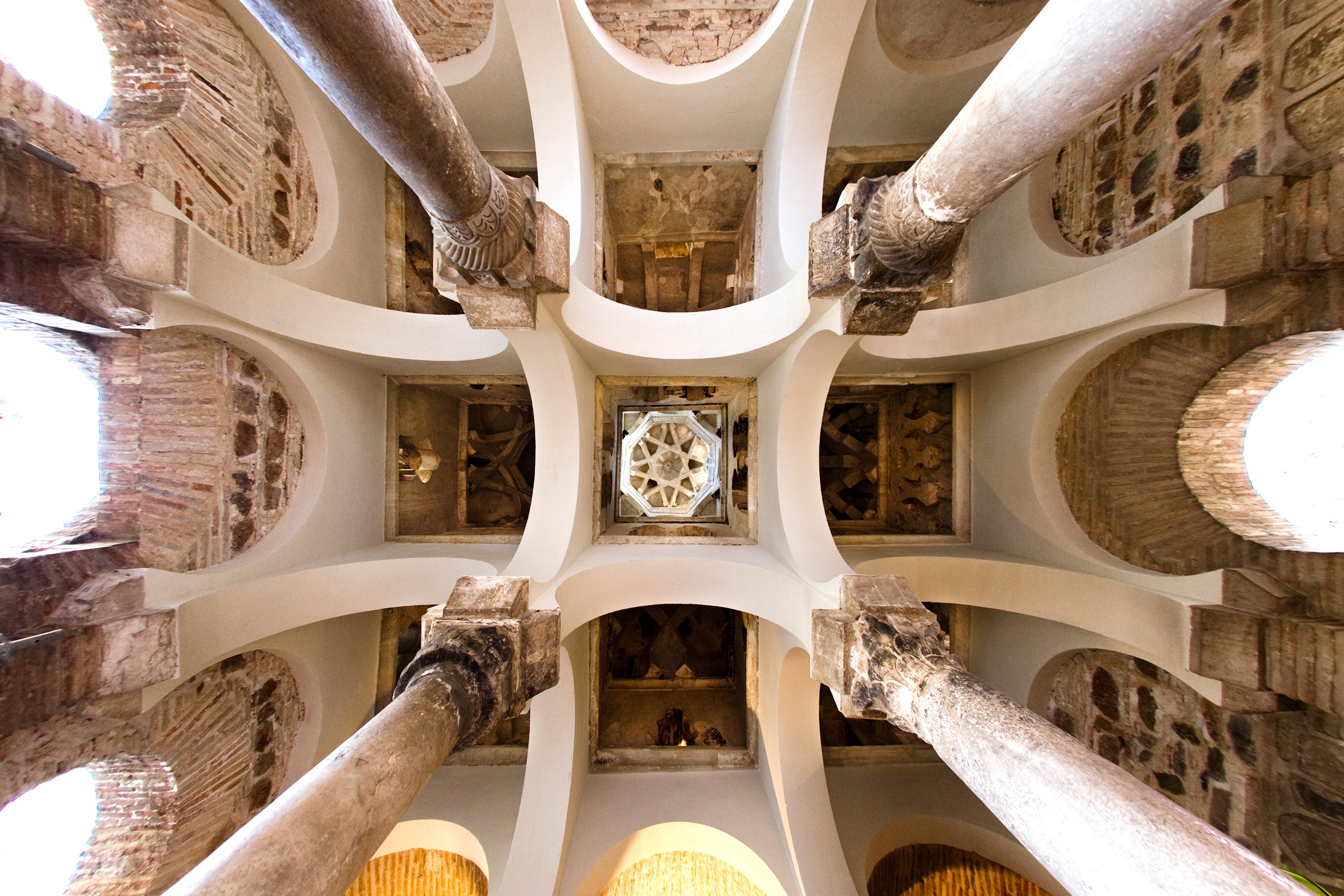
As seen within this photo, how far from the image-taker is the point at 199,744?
3670 mm

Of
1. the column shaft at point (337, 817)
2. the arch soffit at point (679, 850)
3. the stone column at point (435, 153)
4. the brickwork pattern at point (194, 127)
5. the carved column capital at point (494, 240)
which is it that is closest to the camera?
the column shaft at point (337, 817)

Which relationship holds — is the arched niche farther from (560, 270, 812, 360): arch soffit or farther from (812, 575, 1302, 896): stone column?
(560, 270, 812, 360): arch soffit

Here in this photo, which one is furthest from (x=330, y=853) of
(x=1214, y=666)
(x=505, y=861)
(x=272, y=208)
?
(x=1214, y=666)

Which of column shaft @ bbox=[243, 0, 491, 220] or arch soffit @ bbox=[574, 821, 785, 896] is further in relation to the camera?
arch soffit @ bbox=[574, 821, 785, 896]

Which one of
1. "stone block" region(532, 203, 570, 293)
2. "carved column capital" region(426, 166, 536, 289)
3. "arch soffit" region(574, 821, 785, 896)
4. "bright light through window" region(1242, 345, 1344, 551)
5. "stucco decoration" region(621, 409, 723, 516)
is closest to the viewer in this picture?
"carved column capital" region(426, 166, 536, 289)

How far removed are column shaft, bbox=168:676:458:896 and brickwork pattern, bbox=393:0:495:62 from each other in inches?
229

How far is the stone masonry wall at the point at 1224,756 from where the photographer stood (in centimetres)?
314

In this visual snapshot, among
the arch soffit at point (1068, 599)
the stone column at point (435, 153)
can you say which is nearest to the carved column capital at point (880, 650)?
the arch soffit at point (1068, 599)

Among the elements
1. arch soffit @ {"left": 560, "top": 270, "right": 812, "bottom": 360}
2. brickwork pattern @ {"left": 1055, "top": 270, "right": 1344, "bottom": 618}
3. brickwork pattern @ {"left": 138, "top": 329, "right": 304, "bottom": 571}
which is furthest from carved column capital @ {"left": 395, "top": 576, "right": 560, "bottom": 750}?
brickwork pattern @ {"left": 1055, "top": 270, "right": 1344, "bottom": 618}

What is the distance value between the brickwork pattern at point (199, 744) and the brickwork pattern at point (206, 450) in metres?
1.01

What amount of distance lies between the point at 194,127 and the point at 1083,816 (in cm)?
626

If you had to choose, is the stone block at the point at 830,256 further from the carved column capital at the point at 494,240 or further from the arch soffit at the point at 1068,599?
the arch soffit at the point at 1068,599

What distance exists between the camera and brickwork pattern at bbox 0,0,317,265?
2.75 m

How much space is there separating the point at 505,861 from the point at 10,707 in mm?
3752
